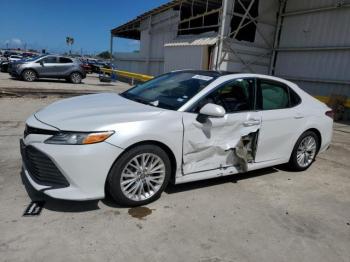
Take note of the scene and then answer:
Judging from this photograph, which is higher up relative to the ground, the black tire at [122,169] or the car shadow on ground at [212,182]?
the black tire at [122,169]

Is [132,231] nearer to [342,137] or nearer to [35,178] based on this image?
[35,178]

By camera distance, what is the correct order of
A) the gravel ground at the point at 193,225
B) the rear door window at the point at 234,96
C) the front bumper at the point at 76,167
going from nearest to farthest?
1. the gravel ground at the point at 193,225
2. the front bumper at the point at 76,167
3. the rear door window at the point at 234,96

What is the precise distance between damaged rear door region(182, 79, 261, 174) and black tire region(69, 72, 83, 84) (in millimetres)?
16476

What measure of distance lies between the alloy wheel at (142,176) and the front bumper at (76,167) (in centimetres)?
25

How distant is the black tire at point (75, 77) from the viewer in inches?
753

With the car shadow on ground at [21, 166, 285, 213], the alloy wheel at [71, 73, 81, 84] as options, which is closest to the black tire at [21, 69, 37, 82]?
the alloy wheel at [71, 73, 81, 84]

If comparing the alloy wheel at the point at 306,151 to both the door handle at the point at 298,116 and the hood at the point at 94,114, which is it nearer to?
the door handle at the point at 298,116

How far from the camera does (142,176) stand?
3.58 m

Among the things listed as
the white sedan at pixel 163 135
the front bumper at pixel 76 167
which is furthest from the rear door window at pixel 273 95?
the front bumper at pixel 76 167

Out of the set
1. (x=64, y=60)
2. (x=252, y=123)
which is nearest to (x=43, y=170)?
(x=252, y=123)

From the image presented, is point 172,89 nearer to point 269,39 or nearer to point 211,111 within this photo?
point 211,111

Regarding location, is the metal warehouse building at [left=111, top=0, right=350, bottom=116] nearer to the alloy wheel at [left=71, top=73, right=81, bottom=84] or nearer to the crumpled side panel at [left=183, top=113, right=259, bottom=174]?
the alloy wheel at [left=71, top=73, right=81, bottom=84]

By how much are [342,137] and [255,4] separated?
11.2 m

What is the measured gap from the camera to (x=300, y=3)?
16.6m
